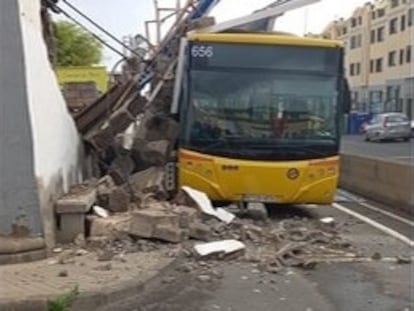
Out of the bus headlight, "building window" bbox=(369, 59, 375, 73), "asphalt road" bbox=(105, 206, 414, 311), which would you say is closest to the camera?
"asphalt road" bbox=(105, 206, 414, 311)

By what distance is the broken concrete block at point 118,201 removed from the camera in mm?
11898

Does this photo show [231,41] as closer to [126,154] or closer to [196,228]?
[126,154]

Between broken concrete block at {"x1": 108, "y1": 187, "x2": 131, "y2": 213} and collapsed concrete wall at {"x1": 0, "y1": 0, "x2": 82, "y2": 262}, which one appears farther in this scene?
broken concrete block at {"x1": 108, "y1": 187, "x2": 131, "y2": 213}

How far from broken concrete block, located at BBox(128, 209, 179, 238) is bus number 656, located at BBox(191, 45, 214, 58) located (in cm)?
421

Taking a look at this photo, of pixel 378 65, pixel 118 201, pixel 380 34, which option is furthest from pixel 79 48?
pixel 380 34

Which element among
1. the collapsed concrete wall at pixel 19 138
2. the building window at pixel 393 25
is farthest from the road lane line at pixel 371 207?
the building window at pixel 393 25

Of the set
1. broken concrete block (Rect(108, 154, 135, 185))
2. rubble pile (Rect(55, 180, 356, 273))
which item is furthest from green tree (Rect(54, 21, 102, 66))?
rubble pile (Rect(55, 180, 356, 273))

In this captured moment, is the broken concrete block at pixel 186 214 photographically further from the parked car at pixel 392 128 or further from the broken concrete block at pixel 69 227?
the parked car at pixel 392 128

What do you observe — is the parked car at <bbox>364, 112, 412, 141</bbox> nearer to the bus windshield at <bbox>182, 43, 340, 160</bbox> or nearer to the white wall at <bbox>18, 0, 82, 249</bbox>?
the bus windshield at <bbox>182, 43, 340, 160</bbox>

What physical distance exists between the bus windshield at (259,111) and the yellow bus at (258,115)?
0.05ft

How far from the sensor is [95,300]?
763 centimetres

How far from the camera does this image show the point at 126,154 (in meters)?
16.2

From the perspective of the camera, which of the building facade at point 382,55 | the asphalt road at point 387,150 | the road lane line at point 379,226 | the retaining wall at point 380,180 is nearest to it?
the road lane line at point 379,226

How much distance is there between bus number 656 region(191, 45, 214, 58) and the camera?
1429cm
